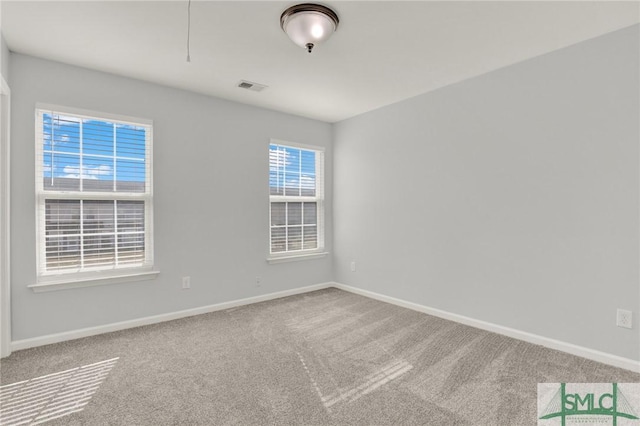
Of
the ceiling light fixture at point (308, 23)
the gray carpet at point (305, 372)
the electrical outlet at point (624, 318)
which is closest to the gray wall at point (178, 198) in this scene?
the gray carpet at point (305, 372)

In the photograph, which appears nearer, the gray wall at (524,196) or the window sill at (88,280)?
the gray wall at (524,196)

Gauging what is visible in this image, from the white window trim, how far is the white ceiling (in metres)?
0.44

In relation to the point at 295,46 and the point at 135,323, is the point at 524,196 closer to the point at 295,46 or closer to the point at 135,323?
the point at 295,46

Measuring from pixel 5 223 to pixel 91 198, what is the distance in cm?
62

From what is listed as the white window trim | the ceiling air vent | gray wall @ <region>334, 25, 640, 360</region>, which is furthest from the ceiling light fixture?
the white window trim

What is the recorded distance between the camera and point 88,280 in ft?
9.65

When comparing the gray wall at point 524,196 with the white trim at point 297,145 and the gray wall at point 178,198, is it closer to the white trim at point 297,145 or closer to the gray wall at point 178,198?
the white trim at point 297,145

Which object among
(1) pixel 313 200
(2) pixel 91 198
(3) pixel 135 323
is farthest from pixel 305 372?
(1) pixel 313 200

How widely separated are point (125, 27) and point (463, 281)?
3.72m

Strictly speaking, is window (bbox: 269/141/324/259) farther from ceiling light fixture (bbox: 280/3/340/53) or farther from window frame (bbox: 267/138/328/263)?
ceiling light fixture (bbox: 280/3/340/53)

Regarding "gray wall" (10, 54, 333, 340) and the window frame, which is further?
the window frame

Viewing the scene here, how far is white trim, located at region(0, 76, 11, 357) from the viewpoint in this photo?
8.23 ft

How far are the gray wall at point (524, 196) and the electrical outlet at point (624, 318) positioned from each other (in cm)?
4

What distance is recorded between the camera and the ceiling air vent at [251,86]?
3291mm
